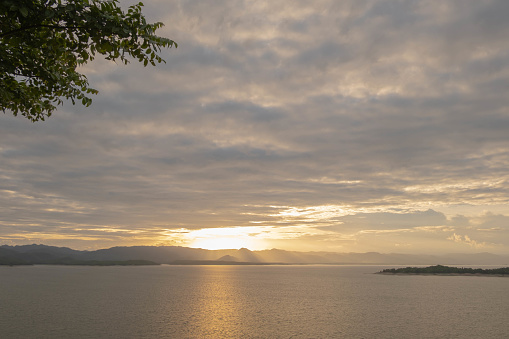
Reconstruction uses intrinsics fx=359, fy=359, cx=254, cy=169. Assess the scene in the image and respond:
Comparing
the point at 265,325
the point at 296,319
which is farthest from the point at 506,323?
the point at 265,325

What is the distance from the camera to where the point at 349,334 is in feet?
177

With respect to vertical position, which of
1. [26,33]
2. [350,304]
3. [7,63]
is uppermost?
[26,33]

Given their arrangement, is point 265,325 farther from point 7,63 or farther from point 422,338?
point 7,63

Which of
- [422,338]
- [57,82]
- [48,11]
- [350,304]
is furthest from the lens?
[350,304]

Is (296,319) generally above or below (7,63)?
below

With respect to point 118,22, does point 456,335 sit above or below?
below

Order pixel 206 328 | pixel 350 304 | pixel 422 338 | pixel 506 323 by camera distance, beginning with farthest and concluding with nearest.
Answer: pixel 350 304 < pixel 506 323 < pixel 206 328 < pixel 422 338

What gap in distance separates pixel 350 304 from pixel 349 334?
137ft

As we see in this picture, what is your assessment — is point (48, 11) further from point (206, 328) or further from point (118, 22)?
point (206, 328)

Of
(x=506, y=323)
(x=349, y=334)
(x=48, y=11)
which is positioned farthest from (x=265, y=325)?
(x=48, y=11)

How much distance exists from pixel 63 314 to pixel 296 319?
44397mm

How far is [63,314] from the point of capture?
6856cm

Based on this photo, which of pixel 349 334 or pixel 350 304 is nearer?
pixel 349 334

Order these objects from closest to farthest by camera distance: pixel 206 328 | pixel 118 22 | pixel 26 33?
pixel 118 22, pixel 26 33, pixel 206 328
